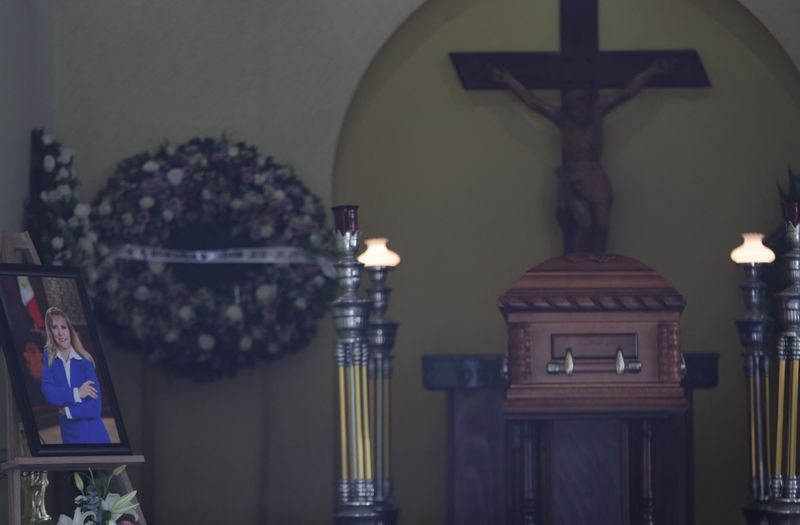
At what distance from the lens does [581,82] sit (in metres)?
7.14

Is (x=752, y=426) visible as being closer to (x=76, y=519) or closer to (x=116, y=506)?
(x=116, y=506)

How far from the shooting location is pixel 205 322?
6.57 meters

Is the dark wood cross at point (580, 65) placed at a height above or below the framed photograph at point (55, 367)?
above

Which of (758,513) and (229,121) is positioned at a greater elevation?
(229,121)

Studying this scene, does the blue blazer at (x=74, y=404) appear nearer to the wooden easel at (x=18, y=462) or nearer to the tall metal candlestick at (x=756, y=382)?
the wooden easel at (x=18, y=462)

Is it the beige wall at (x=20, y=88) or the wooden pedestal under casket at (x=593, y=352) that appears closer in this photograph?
the wooden pedestal under casket at (x=593, y=352)

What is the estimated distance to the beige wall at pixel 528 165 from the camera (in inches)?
284

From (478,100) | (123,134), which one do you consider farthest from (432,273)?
(123,134)

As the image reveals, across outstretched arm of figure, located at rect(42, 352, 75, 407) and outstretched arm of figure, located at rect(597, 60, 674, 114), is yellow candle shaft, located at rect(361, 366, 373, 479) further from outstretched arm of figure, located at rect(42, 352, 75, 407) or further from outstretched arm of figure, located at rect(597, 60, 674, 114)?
outstretched arm of figure, located at rect(597, 60, 674, 114)

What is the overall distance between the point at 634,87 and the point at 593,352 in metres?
2.37

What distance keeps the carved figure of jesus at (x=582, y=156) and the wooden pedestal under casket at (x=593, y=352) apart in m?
1.94

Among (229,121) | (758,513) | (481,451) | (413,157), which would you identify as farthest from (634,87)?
(758,513)

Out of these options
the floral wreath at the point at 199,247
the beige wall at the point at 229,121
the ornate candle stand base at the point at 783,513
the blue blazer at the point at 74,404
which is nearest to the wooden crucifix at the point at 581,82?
the beige wall at the point at 229,121

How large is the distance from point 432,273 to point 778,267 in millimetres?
1541
